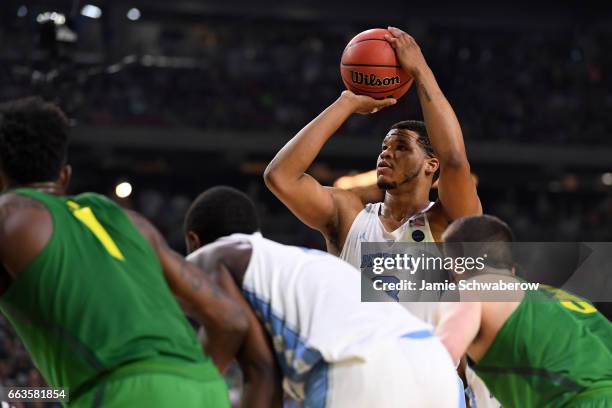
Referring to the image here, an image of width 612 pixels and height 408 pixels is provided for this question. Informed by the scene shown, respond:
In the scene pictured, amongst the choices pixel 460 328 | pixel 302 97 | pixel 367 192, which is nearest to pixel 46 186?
pixel 460 328

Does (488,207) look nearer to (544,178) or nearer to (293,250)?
(544,178)

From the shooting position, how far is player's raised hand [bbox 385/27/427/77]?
5.62 m

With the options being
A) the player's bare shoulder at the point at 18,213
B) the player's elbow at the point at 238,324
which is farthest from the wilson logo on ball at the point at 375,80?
the player's bare shoulder at the point at 18,213

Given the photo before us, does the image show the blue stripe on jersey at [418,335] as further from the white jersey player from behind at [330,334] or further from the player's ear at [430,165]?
the player's ear at [430,165]

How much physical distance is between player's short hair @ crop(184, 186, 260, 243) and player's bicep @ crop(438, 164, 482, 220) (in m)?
1.74

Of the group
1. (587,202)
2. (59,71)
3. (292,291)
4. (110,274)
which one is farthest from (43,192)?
(587,202)

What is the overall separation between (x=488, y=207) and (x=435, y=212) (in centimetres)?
1910

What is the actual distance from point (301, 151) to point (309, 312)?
6.01ft

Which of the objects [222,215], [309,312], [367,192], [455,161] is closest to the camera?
[309,312]

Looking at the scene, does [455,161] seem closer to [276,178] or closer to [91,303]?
[276,178]

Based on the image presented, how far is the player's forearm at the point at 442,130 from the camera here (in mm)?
5375

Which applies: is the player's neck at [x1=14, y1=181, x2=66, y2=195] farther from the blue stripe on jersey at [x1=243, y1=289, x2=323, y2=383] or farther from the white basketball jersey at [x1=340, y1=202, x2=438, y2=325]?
the white basketball jersey at [x1=340, y1=202, x2=438, y2=325]

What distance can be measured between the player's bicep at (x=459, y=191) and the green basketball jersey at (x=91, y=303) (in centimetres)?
242

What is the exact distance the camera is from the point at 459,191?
5.43 m
